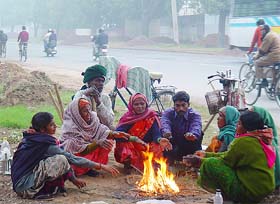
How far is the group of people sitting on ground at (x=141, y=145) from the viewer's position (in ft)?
16.5

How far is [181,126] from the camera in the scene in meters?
6.66

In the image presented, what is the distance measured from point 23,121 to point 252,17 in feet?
52.5

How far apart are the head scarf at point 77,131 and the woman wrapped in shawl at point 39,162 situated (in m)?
0.83

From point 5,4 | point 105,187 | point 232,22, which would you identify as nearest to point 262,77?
point 105,187

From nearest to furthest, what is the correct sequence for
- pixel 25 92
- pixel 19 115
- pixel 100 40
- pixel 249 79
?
1. pixel 19 115
2. pixel 25 92
3. pixel 249 79
4. pixel 100 40

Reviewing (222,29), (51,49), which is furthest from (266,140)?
(222,29)

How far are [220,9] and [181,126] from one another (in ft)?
112

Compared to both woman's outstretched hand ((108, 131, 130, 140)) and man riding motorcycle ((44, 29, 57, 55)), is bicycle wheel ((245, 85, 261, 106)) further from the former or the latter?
man riding motorcycle ((44, 29, 57, 55))

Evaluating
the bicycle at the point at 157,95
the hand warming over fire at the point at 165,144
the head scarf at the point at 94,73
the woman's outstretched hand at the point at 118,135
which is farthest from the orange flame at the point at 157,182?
the bicycle at the point at 157,95

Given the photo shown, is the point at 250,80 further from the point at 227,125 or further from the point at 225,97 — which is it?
the point at 227,125

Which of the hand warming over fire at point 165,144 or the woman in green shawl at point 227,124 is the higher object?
the woman in green shawl at point 227,124

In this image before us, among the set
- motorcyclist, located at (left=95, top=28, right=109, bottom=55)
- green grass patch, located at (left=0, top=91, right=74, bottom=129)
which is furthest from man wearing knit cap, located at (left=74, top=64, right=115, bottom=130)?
motorcyclist, located at (left=95, top=28, right=109, bottom=55)

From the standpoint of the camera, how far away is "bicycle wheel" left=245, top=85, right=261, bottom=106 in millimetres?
12648

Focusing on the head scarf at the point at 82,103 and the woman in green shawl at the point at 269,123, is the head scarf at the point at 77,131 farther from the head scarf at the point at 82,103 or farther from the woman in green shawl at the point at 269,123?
the woman in green shawl at the point at 269,123
